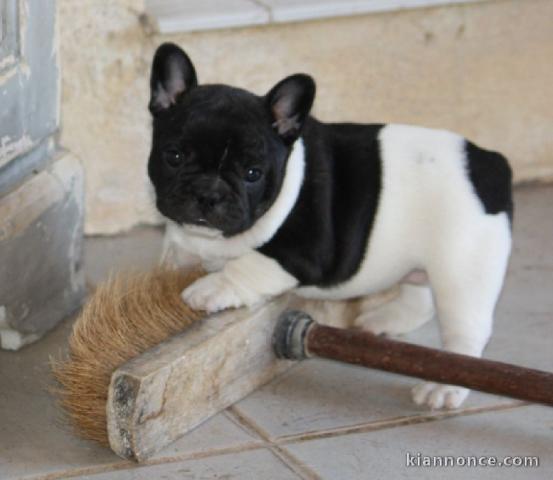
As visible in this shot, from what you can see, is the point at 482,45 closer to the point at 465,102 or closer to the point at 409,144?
the point at 465,102

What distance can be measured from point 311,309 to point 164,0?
106cm

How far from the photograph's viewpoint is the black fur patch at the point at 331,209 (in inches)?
92.4

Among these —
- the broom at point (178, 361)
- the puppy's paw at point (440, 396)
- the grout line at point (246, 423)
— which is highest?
the broom at point (178, 361)

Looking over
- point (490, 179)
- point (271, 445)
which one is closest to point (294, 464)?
point (271, 445)

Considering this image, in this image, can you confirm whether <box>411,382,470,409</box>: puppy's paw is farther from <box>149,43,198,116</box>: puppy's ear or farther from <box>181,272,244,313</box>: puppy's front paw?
<box>149,43,198,116</box>: puppy's ear

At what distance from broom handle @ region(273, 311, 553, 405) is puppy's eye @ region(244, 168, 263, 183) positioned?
30cm

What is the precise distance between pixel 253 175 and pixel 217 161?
0.07 m

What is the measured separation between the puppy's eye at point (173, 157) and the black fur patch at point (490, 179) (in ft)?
1.95

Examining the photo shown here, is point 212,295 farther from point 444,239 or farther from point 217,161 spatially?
point 444,239

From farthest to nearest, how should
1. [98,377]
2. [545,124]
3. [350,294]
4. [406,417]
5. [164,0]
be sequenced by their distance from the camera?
[545,124] < [164,0] < [350,294] < [406,417] < [98,377]

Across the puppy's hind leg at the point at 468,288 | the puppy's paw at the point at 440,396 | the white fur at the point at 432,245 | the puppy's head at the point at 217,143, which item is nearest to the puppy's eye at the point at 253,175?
the puppy's head at the point at 217,143

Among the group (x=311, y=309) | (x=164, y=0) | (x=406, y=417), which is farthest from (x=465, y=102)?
(x=406, y=417)

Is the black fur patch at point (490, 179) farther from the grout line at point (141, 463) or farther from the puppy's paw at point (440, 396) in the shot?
the grout line at point (141, 463)

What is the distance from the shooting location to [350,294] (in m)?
2.52
